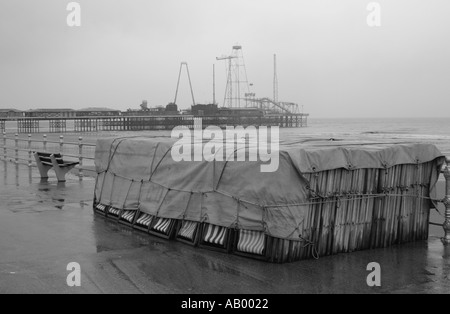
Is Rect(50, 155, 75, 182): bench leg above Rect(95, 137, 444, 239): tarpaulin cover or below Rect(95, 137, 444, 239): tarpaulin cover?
below

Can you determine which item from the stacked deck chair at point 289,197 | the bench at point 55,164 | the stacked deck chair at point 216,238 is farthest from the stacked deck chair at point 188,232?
the bench at point 55,164

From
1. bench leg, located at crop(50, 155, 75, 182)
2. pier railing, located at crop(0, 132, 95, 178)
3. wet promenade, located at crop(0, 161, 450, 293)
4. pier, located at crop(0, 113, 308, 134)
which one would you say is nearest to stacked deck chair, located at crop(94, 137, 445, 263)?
wet promenade, located at crop(0, 161, 450, 293)

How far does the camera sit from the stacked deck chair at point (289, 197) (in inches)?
287

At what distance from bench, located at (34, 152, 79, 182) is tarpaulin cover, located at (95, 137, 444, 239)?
7.16m

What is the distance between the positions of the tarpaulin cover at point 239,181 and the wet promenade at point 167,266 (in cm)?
55

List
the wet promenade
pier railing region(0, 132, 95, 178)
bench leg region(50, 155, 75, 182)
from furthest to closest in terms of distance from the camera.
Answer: pier railing region(0, 132, 95, 178), bench leg region(50, 155, 75, 182), the wet promenade

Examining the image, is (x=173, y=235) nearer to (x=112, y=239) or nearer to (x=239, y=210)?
(x=112, y=239)

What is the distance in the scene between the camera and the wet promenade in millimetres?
6120

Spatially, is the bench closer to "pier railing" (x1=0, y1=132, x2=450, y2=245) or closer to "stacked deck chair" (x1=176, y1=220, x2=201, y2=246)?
"pier railing" (x1=0, y1=132, x2=450, y2=245)

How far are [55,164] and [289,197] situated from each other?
1172 centimetres

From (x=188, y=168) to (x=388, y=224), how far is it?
3.28m

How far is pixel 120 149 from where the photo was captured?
10633mm
